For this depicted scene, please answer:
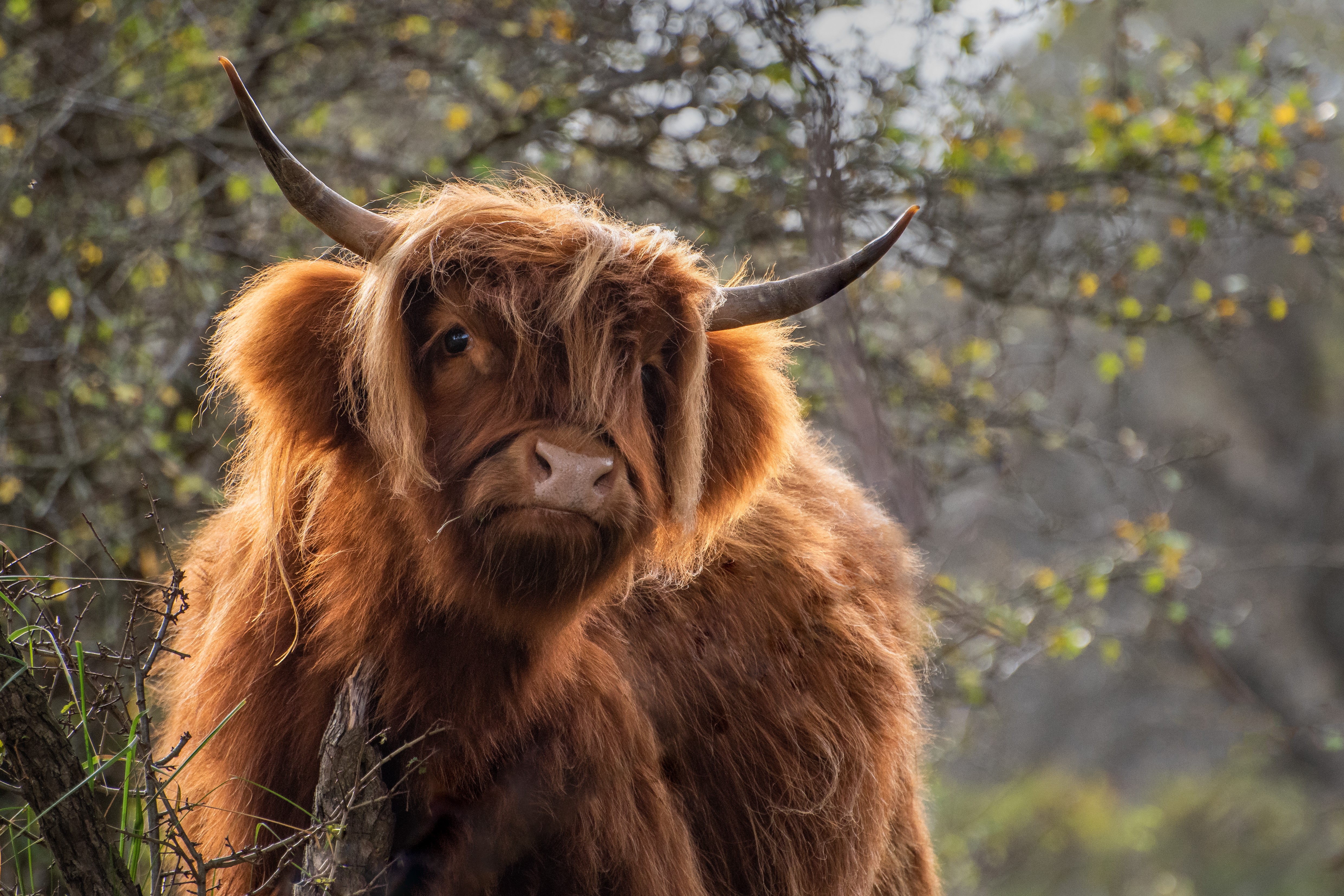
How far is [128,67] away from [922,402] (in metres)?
4.01

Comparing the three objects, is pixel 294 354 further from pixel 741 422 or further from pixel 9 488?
pixel 9 488

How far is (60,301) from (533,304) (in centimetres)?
333

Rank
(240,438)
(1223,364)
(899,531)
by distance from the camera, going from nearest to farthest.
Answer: (240,438), (899,531), (1223,364)

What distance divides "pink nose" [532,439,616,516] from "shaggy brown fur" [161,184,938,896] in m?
0.03

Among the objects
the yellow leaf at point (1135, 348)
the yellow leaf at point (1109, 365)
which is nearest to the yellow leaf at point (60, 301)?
the yellow leaf at point (1109, 365)

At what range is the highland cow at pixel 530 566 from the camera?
2.18 metres

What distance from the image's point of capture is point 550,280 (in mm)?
2244

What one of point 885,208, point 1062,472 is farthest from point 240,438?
point 1062,472

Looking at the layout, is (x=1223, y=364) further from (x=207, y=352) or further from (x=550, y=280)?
(x=550, y=280)

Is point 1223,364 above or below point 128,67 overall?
below

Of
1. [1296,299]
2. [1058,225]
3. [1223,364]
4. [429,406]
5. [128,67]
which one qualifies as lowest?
[1223,364]

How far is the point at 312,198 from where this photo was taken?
7.14ft

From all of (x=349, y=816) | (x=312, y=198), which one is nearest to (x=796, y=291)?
(x=312, y=198)

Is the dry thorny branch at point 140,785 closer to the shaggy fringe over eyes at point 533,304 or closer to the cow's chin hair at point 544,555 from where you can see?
the cow's chin hair at point 544,555
